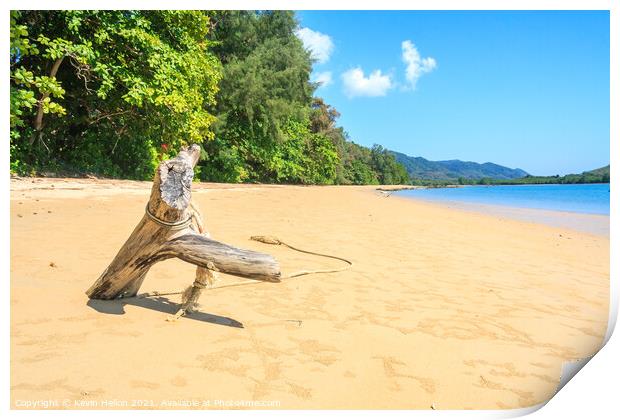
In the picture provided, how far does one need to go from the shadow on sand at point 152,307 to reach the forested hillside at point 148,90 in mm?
1441

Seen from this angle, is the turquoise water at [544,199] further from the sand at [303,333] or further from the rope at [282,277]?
the rope at [282,277]

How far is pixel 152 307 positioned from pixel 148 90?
9390mm

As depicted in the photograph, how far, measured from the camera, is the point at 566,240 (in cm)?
874

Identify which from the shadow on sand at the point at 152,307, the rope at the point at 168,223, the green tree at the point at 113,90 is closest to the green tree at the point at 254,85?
the green tree at the point at 113,90

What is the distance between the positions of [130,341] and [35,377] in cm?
52

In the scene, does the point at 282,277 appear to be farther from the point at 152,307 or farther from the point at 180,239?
the point at 180,239

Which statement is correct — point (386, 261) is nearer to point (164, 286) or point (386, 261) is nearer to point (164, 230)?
point (164, 286)

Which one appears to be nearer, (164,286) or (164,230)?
(164,230)

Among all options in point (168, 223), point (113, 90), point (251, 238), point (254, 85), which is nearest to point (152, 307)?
point (168, 223)

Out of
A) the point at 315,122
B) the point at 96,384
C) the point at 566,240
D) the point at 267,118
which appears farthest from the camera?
the point at 315,122

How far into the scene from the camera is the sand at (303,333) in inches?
83.5

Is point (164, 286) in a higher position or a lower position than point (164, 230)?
lower
